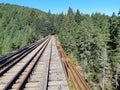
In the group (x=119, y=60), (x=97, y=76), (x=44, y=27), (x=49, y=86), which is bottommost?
(x=97, y=76)

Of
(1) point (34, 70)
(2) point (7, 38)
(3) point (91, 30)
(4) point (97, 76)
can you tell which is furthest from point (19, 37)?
(1) point (34, 70)

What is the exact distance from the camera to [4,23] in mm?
184375

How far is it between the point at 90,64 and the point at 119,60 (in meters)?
15.5

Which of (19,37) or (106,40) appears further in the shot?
(19,37)


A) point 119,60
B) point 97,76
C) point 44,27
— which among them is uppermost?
point 44,27

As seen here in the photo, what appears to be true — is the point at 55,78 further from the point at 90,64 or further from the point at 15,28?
the point at 15,28

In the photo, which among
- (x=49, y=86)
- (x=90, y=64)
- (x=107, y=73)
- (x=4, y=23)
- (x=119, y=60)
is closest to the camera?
(x=49, y=86)

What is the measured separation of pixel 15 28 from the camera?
171 metres

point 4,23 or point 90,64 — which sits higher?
point 4,23

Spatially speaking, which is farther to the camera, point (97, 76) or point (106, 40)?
point (106, 40)

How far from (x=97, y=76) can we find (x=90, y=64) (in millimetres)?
7950

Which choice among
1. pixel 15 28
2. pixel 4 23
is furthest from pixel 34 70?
pixel 4 23

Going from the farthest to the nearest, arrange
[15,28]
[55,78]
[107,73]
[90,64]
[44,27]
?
1. [15,28]
2. [44,27]
3. [90,64]
4. [107,73]
5. [55,78]

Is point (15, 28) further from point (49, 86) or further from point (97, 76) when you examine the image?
point (49, 86)
